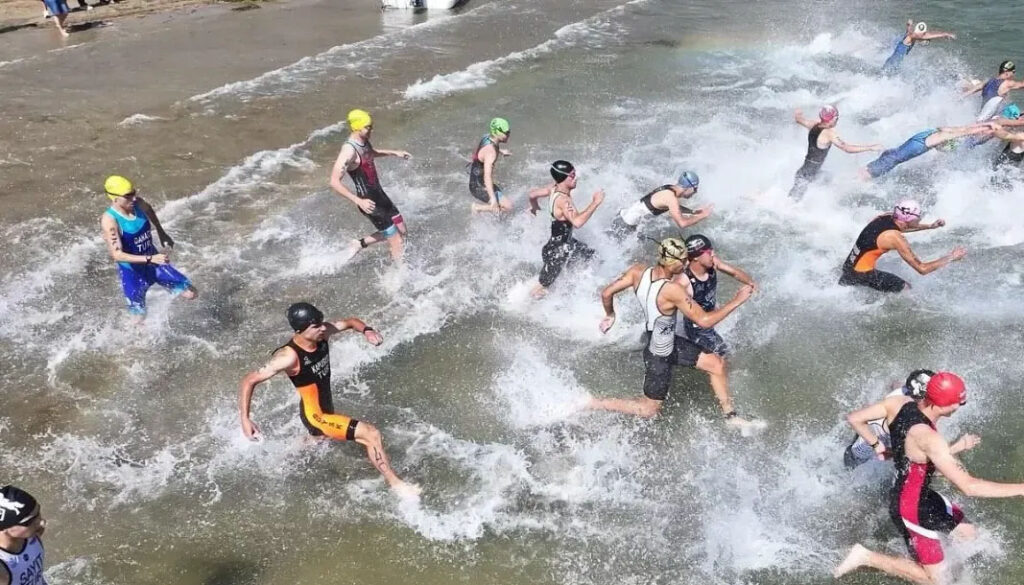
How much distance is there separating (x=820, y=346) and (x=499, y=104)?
891 cm

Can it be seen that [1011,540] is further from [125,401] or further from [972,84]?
[972,84]

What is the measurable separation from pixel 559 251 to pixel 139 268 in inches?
176

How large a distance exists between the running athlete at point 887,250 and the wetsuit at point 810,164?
107 inches

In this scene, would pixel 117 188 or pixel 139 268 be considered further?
pixel 139 268

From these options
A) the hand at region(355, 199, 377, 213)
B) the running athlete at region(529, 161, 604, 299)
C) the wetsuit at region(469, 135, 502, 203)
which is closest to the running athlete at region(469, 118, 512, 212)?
the wetsuit at region(469, 135, 502, 203)

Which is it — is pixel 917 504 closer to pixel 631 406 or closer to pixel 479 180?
pixel 631 406

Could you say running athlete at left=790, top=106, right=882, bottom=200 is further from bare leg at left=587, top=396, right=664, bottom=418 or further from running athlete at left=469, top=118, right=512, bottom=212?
bare leg at left=587, top=396, right=664, bottom=418

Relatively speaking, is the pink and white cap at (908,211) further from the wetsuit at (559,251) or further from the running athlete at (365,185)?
the running athlete at (365,185)

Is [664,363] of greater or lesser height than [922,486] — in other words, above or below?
below

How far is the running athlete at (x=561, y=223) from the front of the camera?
745 centimetres

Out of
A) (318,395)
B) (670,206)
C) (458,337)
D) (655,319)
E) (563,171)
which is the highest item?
(563,171)

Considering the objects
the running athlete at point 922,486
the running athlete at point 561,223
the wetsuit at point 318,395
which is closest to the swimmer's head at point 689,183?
the running athlete at point 561,223

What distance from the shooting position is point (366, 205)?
8000 mm

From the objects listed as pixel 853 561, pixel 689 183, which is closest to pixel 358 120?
pixel 689 183
